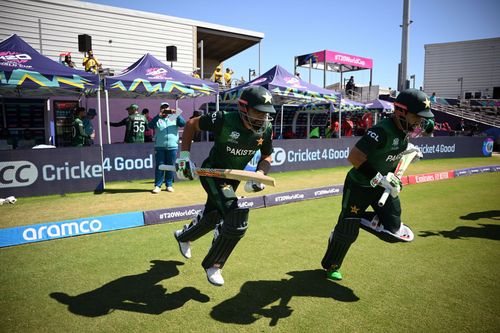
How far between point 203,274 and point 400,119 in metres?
2.98

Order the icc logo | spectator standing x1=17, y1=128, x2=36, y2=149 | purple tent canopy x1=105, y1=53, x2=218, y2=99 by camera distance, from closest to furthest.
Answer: the icc logo < purple tent canopy x1=105, y1=53, x2=218, y2=99 < spectator standing x1=17, y1=128, x2=36, y2=149

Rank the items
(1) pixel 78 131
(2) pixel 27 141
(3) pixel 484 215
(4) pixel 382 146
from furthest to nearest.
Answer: (2) pixel 27 141
(1) pixel 78 131
(3) pixel 484 215
(4) pixel 382 146

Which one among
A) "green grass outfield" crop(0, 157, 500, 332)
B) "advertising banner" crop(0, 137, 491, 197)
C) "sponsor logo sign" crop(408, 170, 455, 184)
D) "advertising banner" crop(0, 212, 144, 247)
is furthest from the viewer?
"sponsor logo sign" crop(408, 170, 455, 184)

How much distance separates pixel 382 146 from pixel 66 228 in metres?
4.93

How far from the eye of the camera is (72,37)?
1853 cm

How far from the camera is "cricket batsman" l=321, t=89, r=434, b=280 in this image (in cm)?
359

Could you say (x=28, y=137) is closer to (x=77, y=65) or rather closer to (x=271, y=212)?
(x=77, y=65)

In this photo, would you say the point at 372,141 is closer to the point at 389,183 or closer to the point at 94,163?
the point at 389,183

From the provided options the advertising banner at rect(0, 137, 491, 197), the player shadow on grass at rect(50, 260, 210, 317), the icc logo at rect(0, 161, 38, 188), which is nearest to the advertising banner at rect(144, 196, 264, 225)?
the player shadow on grass at rect(50, 260, 210, 317)

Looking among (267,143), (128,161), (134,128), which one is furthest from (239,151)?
(134,128)

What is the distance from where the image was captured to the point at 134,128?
34.4 ft

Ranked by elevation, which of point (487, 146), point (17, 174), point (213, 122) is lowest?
point (17, 174)

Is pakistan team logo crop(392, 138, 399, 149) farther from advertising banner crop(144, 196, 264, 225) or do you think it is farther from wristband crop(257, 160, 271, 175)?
advertising banner crop(144, 196, 264, 225)

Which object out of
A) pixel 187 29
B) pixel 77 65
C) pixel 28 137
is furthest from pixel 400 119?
pixel 187 29
